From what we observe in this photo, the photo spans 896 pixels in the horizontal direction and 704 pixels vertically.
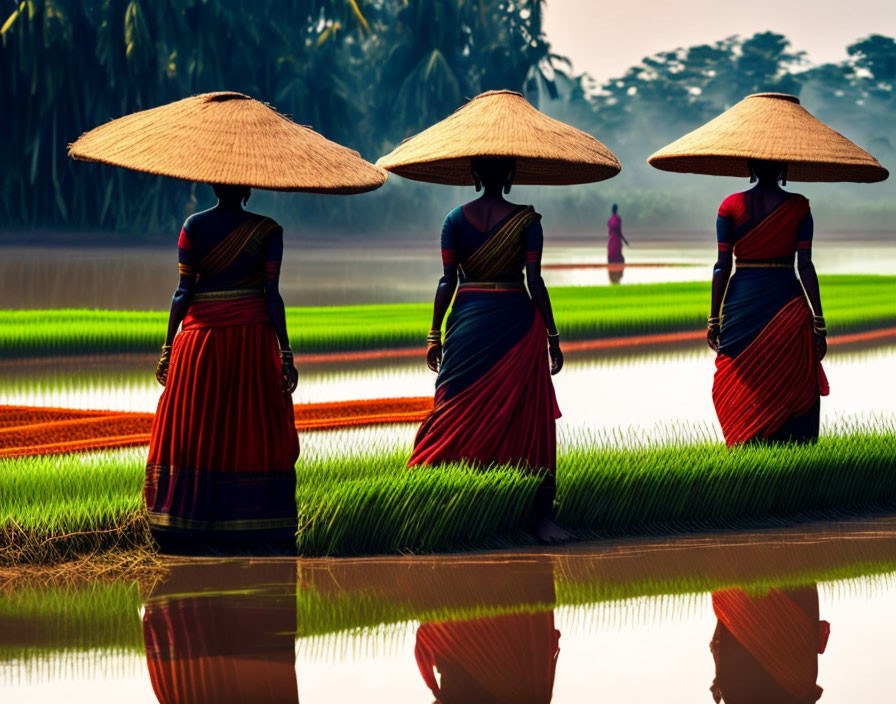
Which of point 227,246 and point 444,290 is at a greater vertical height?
point 227,246

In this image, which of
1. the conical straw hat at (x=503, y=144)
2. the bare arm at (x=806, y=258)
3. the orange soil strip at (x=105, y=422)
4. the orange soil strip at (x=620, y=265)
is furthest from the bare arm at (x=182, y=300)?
the orange soil strip at (x=620, y=265)

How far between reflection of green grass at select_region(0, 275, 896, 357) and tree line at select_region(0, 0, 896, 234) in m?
6.31

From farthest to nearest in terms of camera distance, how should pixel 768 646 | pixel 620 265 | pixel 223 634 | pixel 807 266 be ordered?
1. pixel 620 265
2. pixel 807 266
3. pixel 223 634
4. pixel 768 646

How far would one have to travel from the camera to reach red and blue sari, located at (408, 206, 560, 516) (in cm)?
659

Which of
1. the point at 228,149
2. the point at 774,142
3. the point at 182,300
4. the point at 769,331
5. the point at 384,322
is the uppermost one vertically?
the point at 774,142

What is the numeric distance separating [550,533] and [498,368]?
0.80 metres

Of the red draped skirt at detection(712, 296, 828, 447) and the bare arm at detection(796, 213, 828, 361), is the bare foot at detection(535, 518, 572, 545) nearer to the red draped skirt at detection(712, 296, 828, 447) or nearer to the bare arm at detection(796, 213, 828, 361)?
the red draped skirt at detection(712, 296, 828, 447)

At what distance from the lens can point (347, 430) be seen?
10.0 metres

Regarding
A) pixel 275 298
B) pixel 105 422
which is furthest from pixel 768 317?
pixel 105 422

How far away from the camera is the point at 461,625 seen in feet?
16.6

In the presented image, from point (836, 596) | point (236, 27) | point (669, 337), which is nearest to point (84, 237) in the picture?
point (236, 27)

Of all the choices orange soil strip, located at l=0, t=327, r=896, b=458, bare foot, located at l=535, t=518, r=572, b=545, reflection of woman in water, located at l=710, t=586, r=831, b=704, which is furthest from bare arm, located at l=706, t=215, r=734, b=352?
orange soil strip, located at l=0, t=327, r=896, b=458

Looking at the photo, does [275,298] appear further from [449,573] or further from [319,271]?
[319,271]

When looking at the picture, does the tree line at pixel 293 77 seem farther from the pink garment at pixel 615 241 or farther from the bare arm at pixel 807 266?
the pink garment at pixel 615 241
